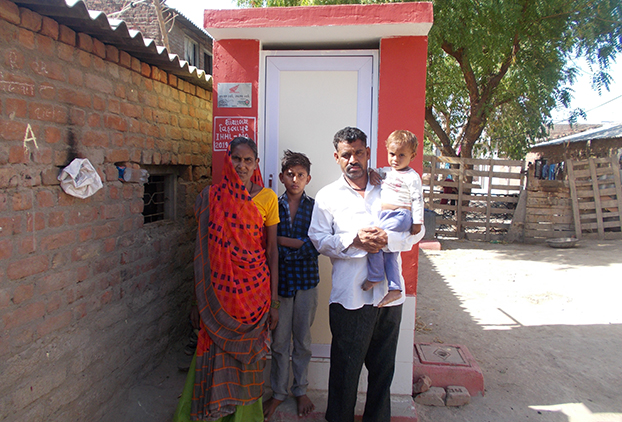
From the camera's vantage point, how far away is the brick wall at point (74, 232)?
2.10 m

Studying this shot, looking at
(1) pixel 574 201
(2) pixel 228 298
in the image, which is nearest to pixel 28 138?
(2) pixel 228 298

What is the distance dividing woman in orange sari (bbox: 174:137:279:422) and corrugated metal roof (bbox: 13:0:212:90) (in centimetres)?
108

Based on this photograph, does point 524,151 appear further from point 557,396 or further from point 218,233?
point 218,233

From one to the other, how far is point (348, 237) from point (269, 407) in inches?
54.2

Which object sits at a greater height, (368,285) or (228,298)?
(368,285)

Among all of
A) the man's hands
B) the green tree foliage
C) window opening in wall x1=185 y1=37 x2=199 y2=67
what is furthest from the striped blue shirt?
window opening in wall x1=185 y1=37 x2=199 y2=67

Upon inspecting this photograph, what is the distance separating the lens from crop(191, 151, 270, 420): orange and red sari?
242cm

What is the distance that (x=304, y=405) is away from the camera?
111 inches

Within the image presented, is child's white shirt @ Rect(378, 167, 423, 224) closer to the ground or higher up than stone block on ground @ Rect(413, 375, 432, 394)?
higher up

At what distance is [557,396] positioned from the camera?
3.28 m

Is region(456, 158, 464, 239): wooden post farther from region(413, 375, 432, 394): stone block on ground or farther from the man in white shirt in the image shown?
the man in white shirt

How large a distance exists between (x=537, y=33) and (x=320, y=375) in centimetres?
937

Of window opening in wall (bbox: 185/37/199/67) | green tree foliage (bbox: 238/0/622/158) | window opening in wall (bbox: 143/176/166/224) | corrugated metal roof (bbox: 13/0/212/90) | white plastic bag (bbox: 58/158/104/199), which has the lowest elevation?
window opening in wall (bbox: 143/176/166/224)

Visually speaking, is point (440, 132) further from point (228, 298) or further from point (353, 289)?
point (228, 298)
